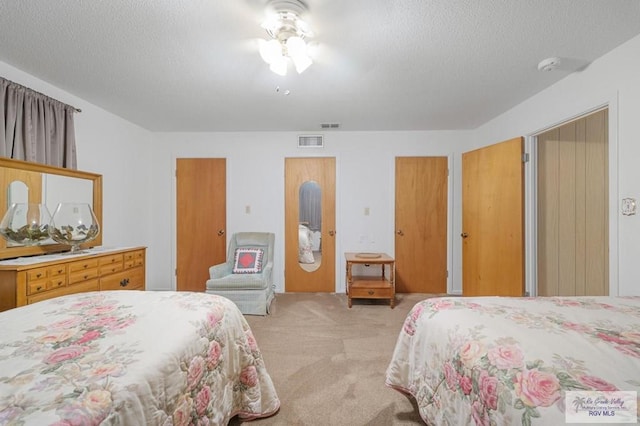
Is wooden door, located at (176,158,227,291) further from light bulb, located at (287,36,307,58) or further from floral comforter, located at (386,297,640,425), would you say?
floral comforter, located at (386,297,640,425)

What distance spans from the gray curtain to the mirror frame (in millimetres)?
96

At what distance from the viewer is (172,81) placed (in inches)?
95.0

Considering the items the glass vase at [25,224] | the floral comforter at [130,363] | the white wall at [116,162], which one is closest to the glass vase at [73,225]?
the glass vase at [25,224]

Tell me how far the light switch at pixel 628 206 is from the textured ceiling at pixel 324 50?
1.07m

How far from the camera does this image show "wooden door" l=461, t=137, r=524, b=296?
9.32 feet

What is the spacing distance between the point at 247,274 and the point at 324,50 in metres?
2.50

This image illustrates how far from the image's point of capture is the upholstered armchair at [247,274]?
304 cm

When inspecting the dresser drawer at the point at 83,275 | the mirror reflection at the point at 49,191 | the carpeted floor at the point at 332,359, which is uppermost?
the mirror reflection at the point at 49,191

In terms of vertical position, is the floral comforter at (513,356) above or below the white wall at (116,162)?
below

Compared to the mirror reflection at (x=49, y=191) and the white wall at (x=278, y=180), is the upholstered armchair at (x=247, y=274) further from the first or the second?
the mirror reflection at (x=49, y=191)

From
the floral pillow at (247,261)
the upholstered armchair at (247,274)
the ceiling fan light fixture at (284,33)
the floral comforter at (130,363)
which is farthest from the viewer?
the floral pillow at (247,261)

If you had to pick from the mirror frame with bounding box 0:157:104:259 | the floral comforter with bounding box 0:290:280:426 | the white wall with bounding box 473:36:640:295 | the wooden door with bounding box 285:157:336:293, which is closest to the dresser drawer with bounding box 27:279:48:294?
the mirror frame with bounding box 0:157:104:259

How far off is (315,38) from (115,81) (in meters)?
1.85

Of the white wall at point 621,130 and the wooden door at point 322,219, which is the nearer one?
the white wall at point 621,130
